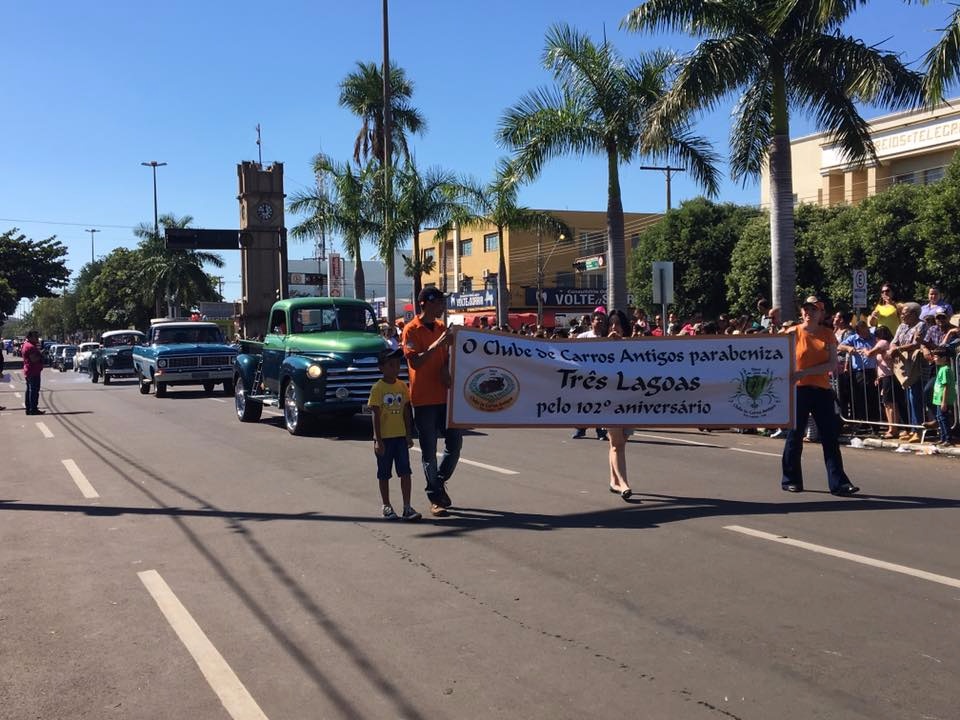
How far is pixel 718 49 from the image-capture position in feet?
60.7

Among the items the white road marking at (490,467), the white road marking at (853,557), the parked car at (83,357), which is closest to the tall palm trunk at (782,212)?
the white road marking at (490,467)

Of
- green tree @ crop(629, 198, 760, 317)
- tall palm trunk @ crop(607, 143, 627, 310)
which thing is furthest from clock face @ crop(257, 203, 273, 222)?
tall palm trunk @ crop(607, 143, 627, 310)

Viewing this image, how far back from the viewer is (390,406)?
8266mm

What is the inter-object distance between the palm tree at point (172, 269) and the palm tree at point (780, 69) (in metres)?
47.6

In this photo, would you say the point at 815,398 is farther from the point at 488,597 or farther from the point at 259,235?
the point at 259,235

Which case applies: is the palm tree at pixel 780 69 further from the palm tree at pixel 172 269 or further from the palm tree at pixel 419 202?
the palm tree at pixel 172 269

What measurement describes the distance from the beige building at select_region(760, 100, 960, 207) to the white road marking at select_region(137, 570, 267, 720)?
33817 mm

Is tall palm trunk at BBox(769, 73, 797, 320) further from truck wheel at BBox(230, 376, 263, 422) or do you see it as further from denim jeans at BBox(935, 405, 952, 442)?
truck wheel at BBox(230, 376, 263, 422)

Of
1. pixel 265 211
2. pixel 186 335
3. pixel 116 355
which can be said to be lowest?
pixel 116 355

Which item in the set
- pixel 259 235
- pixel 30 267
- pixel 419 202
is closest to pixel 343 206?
pixel 419 202

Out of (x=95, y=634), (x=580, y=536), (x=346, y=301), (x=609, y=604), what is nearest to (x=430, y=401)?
(x=580, y=536)

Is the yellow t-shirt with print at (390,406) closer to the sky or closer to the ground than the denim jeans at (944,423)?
closer to the sky

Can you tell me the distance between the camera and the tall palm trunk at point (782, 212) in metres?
18.4

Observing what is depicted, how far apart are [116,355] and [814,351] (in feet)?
96.7
